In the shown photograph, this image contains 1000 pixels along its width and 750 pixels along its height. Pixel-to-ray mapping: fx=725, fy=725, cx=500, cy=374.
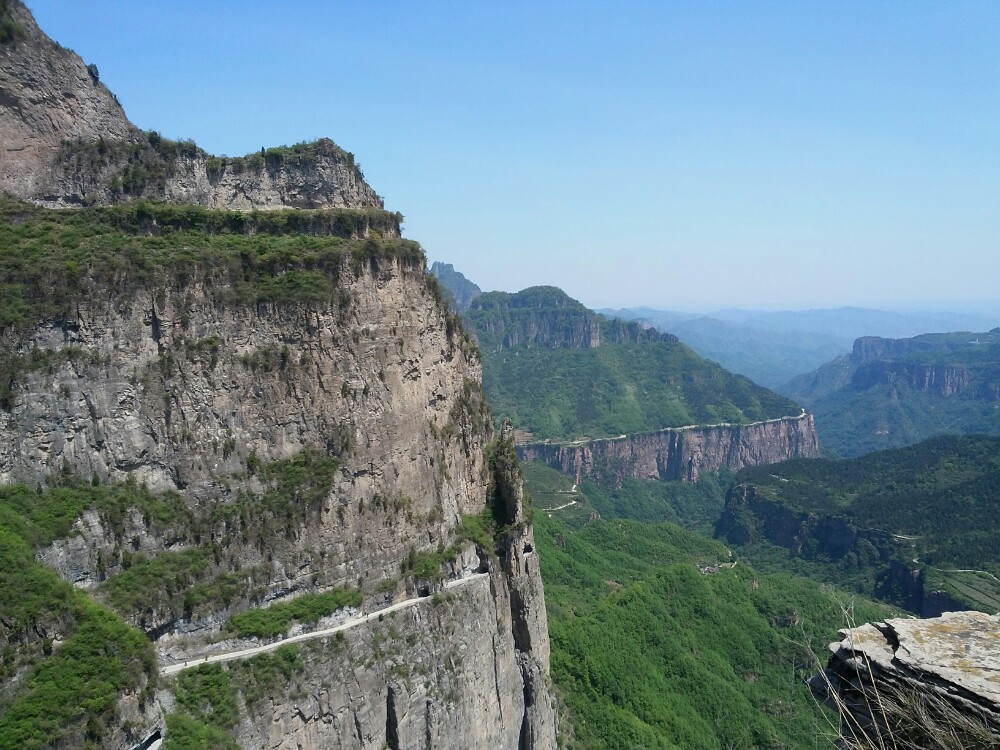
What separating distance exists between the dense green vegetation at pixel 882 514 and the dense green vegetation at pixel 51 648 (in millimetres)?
74765

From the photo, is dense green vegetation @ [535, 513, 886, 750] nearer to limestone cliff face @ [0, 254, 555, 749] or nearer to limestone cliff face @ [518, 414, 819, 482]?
limestone cliff face @ [0, 254, 555, 749]

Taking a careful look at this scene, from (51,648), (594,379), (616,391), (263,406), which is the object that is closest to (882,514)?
(616,391)

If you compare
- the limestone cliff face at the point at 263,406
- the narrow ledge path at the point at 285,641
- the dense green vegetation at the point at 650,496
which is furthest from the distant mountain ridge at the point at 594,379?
the narrow ledge path at the point at 285,641

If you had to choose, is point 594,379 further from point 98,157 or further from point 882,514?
point 98,157

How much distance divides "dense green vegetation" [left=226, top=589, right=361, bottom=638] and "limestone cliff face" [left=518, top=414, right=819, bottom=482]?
114 metres

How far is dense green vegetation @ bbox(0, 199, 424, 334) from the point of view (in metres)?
25.3

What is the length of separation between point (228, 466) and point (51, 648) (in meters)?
9.00

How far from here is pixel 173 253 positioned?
28.2 m

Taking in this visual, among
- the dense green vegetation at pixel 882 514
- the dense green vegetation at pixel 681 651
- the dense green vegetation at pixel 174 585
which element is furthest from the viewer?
the dense green vegetation at pixel 882 514

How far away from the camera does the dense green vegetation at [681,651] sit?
144ft

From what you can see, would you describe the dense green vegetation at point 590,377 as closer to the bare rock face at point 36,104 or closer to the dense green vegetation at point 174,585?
the bare rock face at point 36,104

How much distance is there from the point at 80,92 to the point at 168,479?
1735 centimetres

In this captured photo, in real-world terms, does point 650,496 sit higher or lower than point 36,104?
lower

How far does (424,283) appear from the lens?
35.3 m
